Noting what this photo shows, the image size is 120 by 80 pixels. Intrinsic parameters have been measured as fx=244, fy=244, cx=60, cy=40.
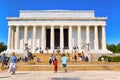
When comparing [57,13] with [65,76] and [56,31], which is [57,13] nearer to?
[56,31]

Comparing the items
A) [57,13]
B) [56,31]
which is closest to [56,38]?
[56,31]

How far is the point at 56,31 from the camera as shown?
3000 inches

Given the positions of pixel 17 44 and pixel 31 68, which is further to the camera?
pixel 17 44

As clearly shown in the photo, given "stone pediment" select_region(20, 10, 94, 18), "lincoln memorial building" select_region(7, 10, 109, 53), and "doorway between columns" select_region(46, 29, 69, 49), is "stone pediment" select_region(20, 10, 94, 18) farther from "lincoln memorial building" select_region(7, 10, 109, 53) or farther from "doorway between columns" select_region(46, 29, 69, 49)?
"doorway between columns" select_region(46, 29, 69, 49)

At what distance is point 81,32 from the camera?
75.1 metres

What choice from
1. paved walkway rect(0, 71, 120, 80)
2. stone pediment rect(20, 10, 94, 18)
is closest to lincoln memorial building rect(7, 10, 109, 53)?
stone pediment rect(20, 10, 94, 18)

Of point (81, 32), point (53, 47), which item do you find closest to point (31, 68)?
point (53, 47)

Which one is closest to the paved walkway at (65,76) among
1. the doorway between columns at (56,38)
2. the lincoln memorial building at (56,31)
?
the lincoln memorial building at (56,31)

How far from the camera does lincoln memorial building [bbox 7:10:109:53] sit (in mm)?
72000

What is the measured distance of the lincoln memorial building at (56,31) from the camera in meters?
72.0

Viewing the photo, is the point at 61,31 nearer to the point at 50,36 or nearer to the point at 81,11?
the point at 50,36

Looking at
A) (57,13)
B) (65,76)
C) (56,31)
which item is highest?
(57,13)

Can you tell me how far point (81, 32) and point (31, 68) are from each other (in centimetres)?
4558

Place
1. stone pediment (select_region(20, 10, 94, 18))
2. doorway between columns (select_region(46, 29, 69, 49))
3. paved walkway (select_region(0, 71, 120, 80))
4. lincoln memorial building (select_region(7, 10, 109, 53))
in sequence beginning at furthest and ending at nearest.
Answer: doorway between columns (select_region(46, 29, 69, 49)) → stone pediment (select_region(20, 10, 94, 18)) → lincoln memorial building (select_region(7, 10, 109, 53)) → paved walkway (select_region(0, 71, 120, 80))
